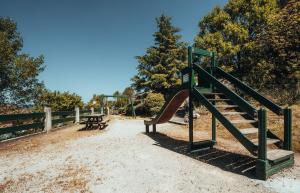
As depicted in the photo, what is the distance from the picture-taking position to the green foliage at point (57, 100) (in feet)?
76.4

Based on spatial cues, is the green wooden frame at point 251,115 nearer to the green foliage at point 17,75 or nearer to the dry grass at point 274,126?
the dry grass at point 274,126

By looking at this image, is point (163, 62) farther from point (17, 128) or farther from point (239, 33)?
point (17, 128)

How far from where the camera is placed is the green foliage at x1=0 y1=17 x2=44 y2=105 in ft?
65.7

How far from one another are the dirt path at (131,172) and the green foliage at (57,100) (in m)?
15.8

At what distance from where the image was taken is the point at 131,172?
562cm

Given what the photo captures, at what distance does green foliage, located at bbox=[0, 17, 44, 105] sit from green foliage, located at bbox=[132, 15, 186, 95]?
10970 mm

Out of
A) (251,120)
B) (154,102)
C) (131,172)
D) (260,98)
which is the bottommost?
(131,172)

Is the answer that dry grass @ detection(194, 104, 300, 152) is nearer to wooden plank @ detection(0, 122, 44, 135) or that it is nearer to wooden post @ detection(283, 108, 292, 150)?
wooden post @ detection(283, 108, 292, 150)

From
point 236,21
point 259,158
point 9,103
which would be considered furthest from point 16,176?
point 236,21

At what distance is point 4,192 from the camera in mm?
4602

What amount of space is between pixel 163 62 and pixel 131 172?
2168cm

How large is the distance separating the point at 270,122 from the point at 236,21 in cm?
1565

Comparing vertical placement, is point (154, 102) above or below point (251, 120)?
above

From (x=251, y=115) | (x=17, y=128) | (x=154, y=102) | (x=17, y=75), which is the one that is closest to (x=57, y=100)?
(x=17, y=75)
